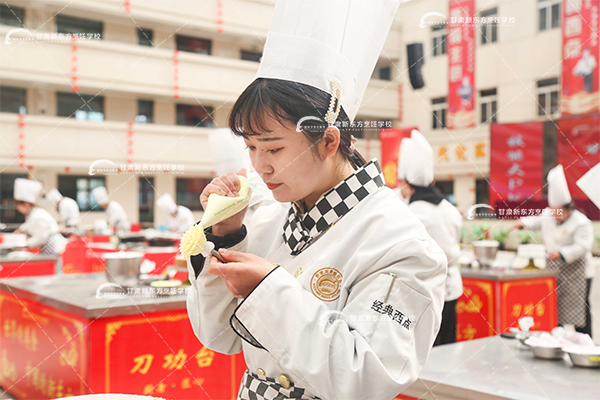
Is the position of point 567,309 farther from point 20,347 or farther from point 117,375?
point 20,347

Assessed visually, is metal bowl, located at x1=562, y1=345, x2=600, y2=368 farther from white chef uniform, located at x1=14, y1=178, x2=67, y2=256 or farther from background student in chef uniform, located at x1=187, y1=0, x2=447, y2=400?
white chef uniform, located at x1=14, y1=178, x2=67, y2=256

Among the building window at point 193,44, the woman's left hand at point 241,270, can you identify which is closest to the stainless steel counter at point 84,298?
the woman's left hand at point 241,270

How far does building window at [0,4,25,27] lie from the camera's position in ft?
27.0

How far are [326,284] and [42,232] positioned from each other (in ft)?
15.1

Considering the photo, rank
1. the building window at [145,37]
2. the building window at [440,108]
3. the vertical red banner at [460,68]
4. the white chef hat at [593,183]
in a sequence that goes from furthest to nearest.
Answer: the building window at [440,108] < the building window at [145,37] < the vertical red banner at [460,68] < the white chef hat at [593,183]

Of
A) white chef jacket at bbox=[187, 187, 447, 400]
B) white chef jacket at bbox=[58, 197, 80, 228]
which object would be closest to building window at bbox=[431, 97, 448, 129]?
white chef jacket at bbox=[58, 197, 80, 228]

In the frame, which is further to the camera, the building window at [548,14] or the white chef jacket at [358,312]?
the building window at [548,14]

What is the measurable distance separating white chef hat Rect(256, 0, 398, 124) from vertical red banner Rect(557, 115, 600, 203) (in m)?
7.41

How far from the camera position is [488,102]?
962cm

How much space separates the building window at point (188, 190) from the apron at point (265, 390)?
30.9ft

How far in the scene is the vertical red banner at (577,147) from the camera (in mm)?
7465

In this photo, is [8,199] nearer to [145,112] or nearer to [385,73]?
[145,112]

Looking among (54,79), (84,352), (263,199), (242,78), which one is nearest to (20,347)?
(84,352)

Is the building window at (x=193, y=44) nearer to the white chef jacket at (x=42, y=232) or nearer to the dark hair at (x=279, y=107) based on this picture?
the white chef jacket at (x=42, y=232)
